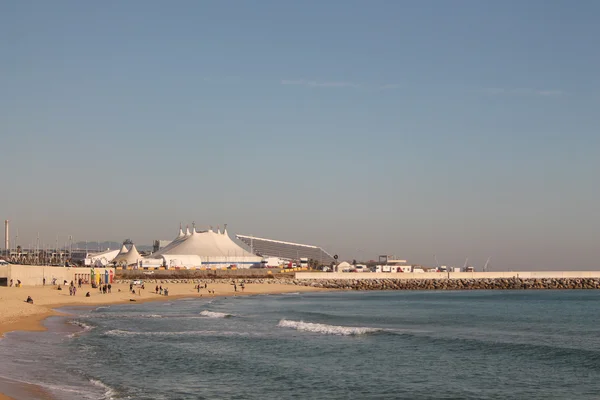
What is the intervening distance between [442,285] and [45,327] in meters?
90.1

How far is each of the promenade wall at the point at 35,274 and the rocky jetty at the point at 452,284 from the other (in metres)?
36.8

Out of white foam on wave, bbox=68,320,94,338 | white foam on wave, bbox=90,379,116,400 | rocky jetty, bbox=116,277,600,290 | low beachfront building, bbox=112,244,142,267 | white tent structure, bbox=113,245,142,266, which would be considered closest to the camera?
white foam on wave, bbox=90,379,116,400

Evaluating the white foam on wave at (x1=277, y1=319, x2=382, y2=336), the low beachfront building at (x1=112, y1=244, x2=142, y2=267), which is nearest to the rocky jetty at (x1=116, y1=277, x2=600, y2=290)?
the low beachfront building at (x1=112, y1=244, x2=142, y2=267)

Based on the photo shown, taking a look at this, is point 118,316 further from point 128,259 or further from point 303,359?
point 128,259

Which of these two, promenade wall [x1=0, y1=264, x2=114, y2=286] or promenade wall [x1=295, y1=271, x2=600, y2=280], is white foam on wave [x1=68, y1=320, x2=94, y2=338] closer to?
promenade wall [x1=0, y1=264, x2=114, y2=286]

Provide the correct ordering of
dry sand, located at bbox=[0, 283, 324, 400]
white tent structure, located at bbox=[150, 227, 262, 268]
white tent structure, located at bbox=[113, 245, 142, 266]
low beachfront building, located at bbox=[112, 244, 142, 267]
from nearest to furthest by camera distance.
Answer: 1. dry sand, located at bbox=[0, 283, 324, 400]
2. low beachfront building, located at bbox=[112, 244, 142, 267]
3. white tent structure, located at bbox=[113, 245, 142, 266]
4. white tent structure, located at bbox=[150, 227, 262, 268]

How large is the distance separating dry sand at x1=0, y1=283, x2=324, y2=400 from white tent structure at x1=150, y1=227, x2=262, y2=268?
1204 inches

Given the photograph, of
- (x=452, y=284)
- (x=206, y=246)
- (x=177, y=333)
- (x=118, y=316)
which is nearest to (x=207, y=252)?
(x=206, y=246)

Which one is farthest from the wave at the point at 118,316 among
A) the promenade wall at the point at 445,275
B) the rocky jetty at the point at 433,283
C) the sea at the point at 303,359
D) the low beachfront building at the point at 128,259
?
the low beachfront building at the point at 128,259

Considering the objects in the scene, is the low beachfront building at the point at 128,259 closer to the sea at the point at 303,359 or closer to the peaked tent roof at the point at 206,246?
the peaked tent roof at the point at 206,246

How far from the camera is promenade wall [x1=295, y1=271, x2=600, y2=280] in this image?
115469mm

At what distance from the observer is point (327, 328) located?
121 ft

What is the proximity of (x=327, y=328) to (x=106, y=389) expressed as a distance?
1902 cm

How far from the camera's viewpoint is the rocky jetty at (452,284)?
355ft
